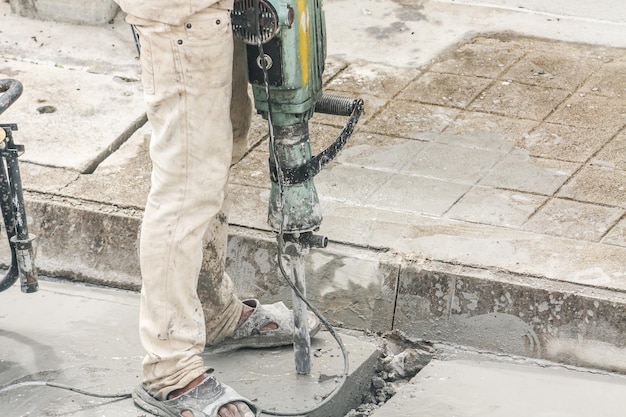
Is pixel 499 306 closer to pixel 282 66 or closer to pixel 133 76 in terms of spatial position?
pixel 282 66

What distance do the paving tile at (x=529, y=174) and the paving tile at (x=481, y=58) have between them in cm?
81

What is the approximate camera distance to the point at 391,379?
394 centimetres

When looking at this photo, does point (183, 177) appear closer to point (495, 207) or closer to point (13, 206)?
point (13, 206)

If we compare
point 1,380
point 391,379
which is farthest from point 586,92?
point 1,380

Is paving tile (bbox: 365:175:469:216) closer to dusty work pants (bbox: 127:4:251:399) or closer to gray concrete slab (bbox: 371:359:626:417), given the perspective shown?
gray concrete slab (bbox: 371:359:626:417)

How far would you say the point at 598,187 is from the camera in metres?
4.45

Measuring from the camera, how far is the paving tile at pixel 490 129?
4809 mm

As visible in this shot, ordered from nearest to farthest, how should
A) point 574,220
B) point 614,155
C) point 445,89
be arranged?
point 574,220, point 614,155, point 445,89

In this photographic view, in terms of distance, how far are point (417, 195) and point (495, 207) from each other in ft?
0.99

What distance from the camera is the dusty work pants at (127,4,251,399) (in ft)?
10.6

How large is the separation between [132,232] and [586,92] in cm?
210

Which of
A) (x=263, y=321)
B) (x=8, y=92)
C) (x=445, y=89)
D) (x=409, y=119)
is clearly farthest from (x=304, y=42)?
(x=445, y=89)

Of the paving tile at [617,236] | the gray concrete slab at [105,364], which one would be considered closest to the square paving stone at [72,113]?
the gray concrete slab at [105,364]

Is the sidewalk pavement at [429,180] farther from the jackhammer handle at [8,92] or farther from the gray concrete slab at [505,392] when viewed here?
the jackhammer handle at [8,92]
